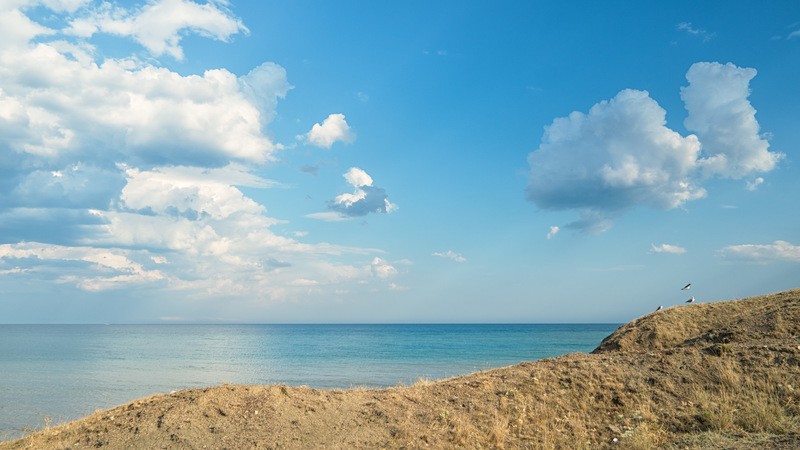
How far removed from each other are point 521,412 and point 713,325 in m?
14.8

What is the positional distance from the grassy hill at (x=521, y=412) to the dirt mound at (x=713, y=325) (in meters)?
2.06

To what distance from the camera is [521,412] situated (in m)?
11.7

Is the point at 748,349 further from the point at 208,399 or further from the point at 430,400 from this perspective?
the point at 208,399

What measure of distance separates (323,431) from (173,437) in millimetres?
2816

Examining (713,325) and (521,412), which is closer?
(521,412)

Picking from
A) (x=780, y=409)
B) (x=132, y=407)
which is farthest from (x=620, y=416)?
(x=132, y=407)

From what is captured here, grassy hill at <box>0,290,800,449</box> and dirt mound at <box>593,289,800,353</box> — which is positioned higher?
dirt mound at <box>593,289,800,353</box>

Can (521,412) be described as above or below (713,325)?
below

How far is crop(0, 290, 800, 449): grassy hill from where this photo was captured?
34.2 ft

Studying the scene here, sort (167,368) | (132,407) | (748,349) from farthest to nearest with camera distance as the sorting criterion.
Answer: (167,368) < (748,349) < (132,407)

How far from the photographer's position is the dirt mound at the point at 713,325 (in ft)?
53.9

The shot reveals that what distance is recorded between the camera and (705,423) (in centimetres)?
1093

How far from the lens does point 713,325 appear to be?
22469 mm

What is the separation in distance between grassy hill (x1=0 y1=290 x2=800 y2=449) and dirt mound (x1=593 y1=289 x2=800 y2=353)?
206 centimetres
